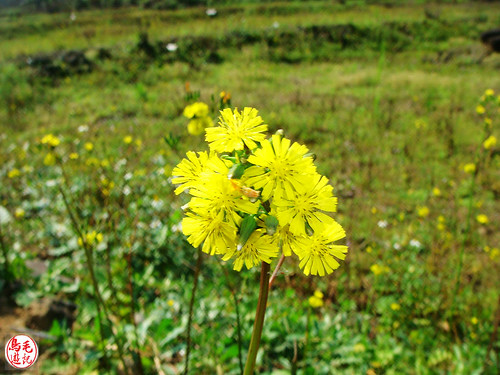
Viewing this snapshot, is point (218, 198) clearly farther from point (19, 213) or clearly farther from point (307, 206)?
point (19, 213)

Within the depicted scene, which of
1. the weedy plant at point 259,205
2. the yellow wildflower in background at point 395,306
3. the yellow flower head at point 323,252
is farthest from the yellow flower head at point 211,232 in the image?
the yellow wildflower in background at point 395,306

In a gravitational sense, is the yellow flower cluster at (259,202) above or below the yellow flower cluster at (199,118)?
below

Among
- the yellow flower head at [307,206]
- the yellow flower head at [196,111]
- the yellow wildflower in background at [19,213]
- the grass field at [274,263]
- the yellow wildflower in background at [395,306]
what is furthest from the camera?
the yellow wildflower in background at [19,213]

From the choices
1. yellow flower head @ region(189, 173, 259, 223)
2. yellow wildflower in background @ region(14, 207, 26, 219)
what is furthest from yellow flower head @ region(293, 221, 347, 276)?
yellow wildflower in background @ region(14, 207, 26, 219)

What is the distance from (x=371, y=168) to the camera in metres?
5.34

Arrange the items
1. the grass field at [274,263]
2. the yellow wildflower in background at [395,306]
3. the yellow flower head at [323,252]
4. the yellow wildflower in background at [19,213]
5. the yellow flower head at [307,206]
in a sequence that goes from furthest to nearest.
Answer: the yellow wildflower in background at [19,213]
the yellow wildflower in background at [395,306]
the grass field at [274,263]
the yellow flower head at [323,252]
the yellow flower head at [307,206]

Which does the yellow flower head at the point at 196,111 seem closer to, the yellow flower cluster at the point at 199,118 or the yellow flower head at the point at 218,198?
the yellow flower cluster at the point at 199,118

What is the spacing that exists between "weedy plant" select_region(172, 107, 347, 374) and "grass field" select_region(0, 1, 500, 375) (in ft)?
0.44

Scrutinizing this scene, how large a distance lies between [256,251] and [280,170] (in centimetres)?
22

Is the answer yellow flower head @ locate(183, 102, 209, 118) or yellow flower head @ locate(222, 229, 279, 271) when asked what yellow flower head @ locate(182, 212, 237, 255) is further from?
yellow flower head @ locate(183, 102, 209, 118)

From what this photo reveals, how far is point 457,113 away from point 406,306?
5.76m

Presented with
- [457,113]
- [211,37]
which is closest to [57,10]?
[211,37]

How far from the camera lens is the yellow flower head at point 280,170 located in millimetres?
894

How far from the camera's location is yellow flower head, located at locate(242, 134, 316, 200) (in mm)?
894
